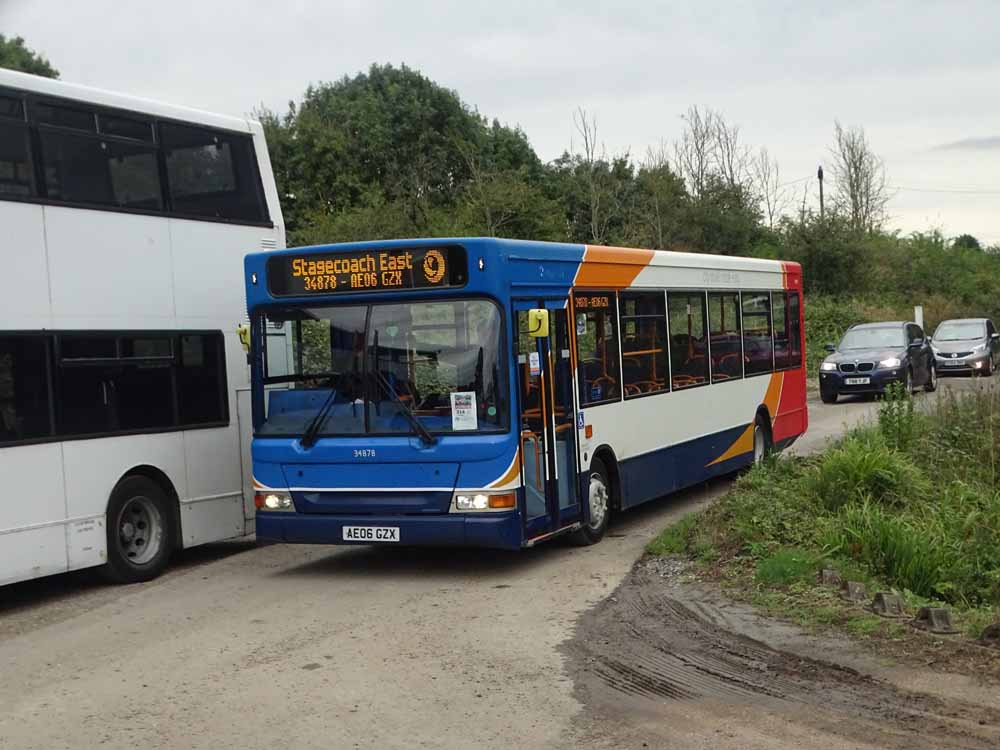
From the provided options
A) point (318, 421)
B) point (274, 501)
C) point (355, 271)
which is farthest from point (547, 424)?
point (274, 501)

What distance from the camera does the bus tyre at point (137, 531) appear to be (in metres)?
11.3

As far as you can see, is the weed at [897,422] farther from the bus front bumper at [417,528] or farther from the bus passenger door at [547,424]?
the bus front bumper at [417,528]

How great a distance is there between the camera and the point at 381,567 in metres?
11.6

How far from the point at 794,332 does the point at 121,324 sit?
1024 cm

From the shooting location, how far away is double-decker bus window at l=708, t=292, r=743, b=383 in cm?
1531

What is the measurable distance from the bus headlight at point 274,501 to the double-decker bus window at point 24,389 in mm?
1843

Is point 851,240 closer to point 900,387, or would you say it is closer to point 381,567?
point 900,387

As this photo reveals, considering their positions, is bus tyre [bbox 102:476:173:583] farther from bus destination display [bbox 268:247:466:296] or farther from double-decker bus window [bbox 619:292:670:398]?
double-decker bus window [bbox 619:292:670:398]

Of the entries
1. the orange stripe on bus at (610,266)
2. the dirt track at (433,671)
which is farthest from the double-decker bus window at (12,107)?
the orange stripe on bus at (610,266)

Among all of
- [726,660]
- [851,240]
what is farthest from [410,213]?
[726,660]

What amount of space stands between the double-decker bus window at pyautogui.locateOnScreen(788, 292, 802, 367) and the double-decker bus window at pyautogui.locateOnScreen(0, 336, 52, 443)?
35.6ft

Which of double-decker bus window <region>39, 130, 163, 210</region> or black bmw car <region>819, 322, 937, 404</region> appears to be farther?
black bmw car <region>819, 322, 937, 404</region>

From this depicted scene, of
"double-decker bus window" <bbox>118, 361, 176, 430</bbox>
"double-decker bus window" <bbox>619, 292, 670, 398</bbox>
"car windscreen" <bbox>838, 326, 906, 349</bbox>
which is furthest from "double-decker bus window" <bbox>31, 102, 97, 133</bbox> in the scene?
"car windscreen" <bbox>838, 326, 906, 349</bbox>

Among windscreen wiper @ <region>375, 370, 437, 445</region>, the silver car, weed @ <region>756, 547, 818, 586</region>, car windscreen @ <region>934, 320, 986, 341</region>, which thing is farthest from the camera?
car windscreen @ <region>934, 320, 986, 341</region>
